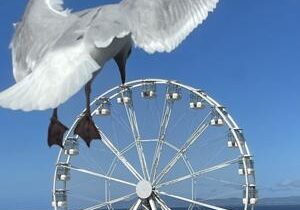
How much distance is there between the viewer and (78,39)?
95.7 inches

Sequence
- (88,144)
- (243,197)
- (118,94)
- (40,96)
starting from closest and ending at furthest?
(40,96)
(88,144)
(243,197)
(118,94)

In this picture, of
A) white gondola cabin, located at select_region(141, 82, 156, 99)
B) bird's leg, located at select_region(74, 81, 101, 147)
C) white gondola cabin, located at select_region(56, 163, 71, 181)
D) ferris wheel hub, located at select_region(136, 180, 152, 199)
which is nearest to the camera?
bird's leg, located at select_region(74, 81, 101, 147)

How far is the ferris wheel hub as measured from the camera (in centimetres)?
1727

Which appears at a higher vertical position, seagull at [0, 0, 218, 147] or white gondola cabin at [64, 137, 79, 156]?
white gondola cabin at [64, 137, 79, 156]

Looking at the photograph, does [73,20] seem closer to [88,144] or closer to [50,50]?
[50,50]

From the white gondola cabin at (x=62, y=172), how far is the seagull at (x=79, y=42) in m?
15.6

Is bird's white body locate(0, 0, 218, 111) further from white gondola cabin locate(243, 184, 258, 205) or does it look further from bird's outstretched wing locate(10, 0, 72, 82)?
white gondola cabin locate(243, 184, 258, 205)

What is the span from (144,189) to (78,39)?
15.1 m

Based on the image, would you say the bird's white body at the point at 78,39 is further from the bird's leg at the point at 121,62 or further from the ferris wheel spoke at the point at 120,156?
the ferris wheel spoke at the point at 120,156

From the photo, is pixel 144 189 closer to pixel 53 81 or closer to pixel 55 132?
pixel 55 132

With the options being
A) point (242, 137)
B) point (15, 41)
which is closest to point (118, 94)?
point (242, 137)

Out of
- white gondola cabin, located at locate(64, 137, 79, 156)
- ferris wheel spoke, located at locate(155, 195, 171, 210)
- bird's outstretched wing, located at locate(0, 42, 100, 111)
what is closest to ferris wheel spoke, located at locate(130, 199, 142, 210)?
ferris wheel spoke, located at locate(155, 195, 171, 210)

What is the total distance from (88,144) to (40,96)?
2.53ft

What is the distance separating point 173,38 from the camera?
104 inches
